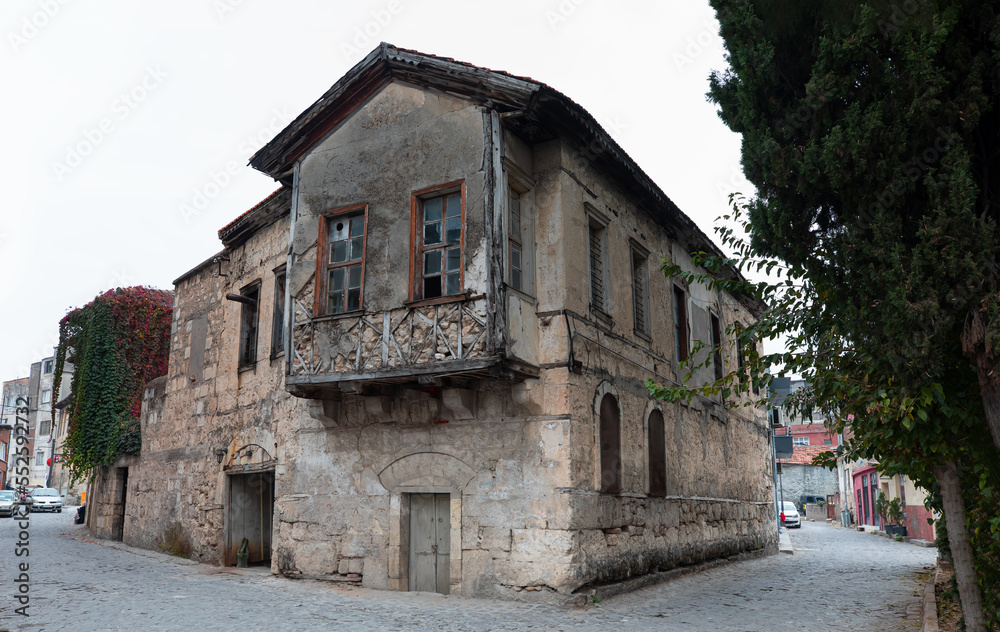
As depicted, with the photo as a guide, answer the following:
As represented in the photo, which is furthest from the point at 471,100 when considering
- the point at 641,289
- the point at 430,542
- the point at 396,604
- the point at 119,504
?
the point at 119,504

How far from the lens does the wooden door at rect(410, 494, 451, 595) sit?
9859 millimetres

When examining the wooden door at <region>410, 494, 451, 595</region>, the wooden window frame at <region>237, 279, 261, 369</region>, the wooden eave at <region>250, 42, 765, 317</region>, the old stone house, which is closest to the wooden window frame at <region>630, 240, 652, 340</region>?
the old stone house

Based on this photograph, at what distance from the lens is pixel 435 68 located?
993 centimetres

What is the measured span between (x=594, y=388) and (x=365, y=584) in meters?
4.05

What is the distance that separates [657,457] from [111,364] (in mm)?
14222

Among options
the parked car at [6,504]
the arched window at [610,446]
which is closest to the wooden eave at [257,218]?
the arched window at [610,446]

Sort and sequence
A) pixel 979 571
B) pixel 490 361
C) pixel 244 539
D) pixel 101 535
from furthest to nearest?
pixel 101 535, pixel 244 539, pixel 490 361, pixel 979 571

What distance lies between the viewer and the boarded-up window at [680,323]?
14.1 metres

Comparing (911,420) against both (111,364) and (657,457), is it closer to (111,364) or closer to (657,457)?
(657,457)

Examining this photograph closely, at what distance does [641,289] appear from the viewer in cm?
1267

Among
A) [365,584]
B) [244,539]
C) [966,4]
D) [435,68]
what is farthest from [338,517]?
[966,4]

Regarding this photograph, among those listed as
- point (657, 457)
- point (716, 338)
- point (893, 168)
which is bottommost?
point (657, 457)

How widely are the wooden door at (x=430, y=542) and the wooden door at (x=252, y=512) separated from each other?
4.40m

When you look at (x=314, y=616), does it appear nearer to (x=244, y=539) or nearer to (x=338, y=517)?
(x=338, y=517)
